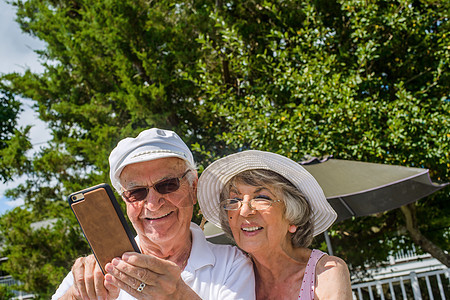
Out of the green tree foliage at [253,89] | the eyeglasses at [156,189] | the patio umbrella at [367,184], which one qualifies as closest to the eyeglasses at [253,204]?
the eyeglasses at [156,189]

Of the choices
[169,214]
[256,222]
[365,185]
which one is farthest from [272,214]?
[365,185]

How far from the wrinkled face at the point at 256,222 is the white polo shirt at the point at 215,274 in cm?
10

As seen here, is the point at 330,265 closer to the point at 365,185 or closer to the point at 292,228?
the point at 292,228

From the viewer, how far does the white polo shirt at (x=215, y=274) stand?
1.78 metres

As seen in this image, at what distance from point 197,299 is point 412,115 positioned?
15.2 feet

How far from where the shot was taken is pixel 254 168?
2121 millimetres

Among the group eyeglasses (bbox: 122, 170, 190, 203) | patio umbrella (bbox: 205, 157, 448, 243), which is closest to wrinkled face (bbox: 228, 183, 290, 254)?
eyeglasses (bbox: 122, 170, 190, 203)

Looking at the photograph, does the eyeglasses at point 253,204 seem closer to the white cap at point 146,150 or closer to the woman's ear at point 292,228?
the woman's ear at point 292,228

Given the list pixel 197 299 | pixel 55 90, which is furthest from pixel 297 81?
pixel 55 90

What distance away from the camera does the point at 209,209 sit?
2.26 meters

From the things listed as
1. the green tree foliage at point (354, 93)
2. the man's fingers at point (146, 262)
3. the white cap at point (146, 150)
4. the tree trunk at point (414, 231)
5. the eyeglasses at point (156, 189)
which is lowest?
the tree trunk at point (414, 231)

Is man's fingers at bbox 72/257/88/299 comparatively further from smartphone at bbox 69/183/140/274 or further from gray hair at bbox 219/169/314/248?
gray hair at bbox 219/169/314/248

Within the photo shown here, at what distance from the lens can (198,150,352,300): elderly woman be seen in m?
2.00

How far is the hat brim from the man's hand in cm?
76
